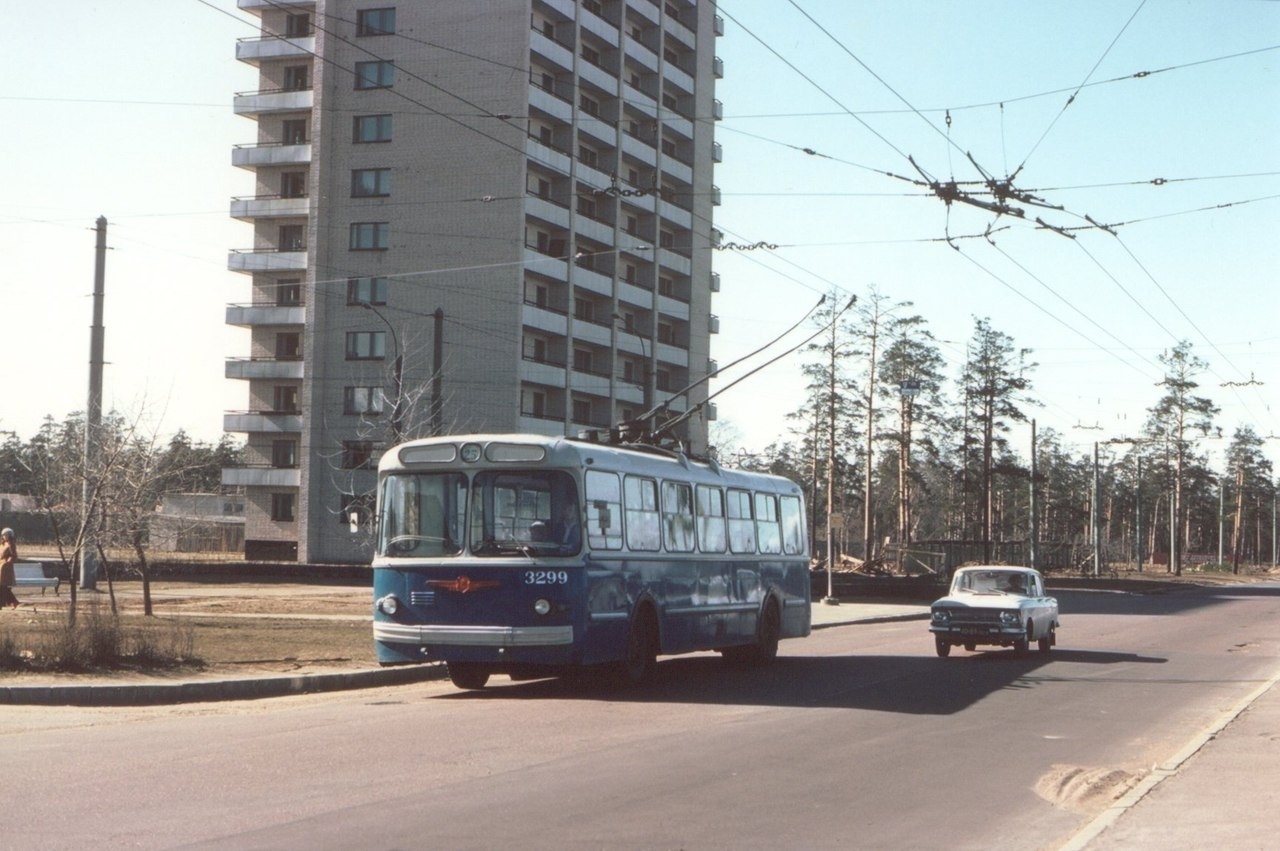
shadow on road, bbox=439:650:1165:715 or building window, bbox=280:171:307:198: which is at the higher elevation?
building window, bbox=280:171:307:198

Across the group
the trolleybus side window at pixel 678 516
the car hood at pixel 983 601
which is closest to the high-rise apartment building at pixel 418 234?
the car hood at pixel 983 601

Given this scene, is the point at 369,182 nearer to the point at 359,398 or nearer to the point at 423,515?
the point at 359,398

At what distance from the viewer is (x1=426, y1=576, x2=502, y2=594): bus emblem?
54.2 feet

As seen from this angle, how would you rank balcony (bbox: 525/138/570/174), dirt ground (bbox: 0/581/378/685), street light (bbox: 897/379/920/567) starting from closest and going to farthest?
dirt ground (bbox: 0/581/378/685) < balcony (bbox: 525/138/570/174) < street light (bbox: 897/379/920/567)

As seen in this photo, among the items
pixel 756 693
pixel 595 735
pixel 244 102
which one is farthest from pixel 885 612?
pixel 244 102

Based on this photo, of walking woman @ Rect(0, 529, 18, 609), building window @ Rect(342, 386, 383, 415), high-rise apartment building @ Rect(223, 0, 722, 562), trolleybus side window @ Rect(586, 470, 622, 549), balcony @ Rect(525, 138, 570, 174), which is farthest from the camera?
building window @ Rect(342, 386, 383, 415)

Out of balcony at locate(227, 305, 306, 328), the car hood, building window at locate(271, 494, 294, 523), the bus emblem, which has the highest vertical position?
balcony at locate(227, 305, 306, 328)

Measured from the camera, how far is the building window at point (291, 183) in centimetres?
7469

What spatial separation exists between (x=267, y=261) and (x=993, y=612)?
5554 cm

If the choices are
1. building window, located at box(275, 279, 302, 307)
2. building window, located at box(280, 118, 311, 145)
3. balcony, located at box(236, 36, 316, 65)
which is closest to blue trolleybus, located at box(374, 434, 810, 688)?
building window, located at box(275, 279, 302, 307)

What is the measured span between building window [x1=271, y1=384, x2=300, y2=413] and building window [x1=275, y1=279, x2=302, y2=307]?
13.1 ft

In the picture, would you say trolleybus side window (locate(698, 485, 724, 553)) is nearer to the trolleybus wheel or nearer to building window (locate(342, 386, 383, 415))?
the trolleybus wheel

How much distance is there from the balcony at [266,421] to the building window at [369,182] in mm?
10992

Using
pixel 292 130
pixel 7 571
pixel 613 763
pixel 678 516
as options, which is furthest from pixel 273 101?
pixel 613 763
